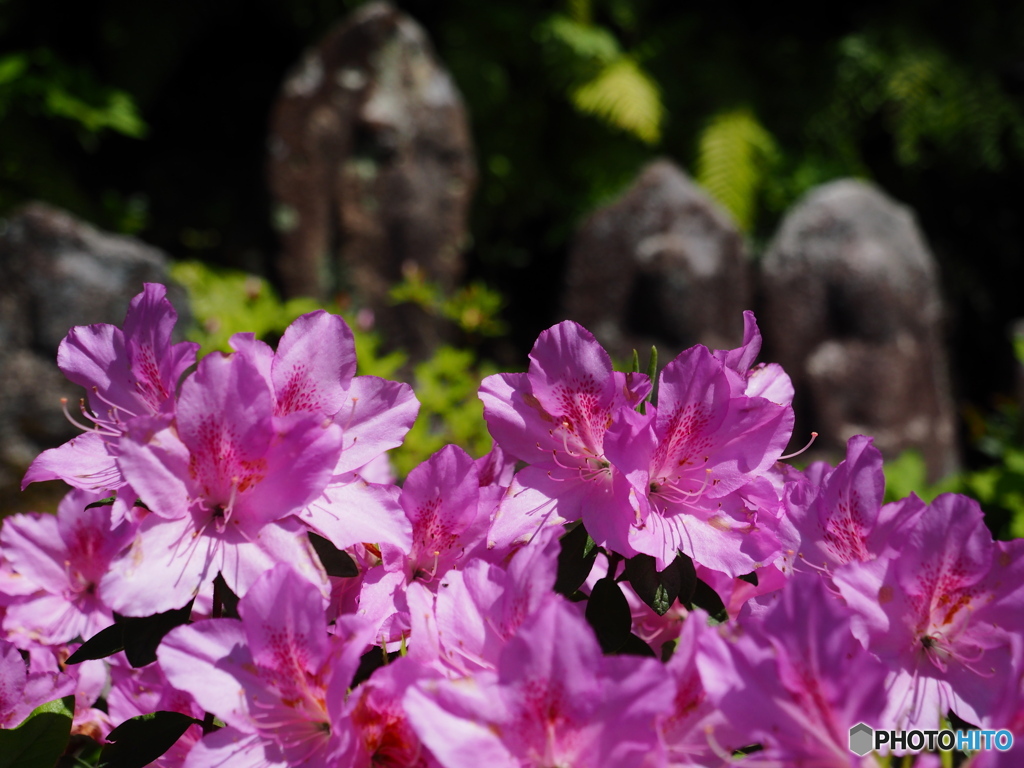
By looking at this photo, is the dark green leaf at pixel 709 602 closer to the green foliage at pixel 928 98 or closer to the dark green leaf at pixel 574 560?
the dark green leaf at pixel 574 560

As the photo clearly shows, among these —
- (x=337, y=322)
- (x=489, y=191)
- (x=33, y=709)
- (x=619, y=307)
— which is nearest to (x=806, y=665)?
(x=337, y=322)

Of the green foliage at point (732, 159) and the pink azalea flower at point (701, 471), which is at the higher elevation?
the pink azalea flower at point (701, 471)

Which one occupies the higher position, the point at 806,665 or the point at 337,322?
the point at 337,322

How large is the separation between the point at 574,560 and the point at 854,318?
15.8 feet

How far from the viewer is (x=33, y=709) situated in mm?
701

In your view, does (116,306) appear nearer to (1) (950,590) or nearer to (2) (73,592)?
(2) (73,592)

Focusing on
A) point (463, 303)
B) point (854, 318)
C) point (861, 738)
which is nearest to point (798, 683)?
point (861, 738)

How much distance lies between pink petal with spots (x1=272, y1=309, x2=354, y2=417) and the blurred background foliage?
5.05 meters

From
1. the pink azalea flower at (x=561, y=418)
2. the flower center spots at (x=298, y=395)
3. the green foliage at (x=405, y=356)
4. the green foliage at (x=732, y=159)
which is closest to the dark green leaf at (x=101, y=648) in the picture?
the flower center spots at (x=298, y=395)

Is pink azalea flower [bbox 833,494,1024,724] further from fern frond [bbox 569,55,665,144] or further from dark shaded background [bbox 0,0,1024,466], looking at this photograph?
fern frond [bbox 569,55,665,144]

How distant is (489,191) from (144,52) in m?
2.58

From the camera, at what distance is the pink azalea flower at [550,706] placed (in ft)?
1.62

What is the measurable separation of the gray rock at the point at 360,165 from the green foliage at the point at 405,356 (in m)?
0.40

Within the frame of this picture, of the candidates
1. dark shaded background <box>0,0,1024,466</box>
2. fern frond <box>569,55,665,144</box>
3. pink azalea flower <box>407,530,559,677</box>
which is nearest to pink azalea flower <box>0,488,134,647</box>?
pink azalea flower <box>407,530,559,677</box>
